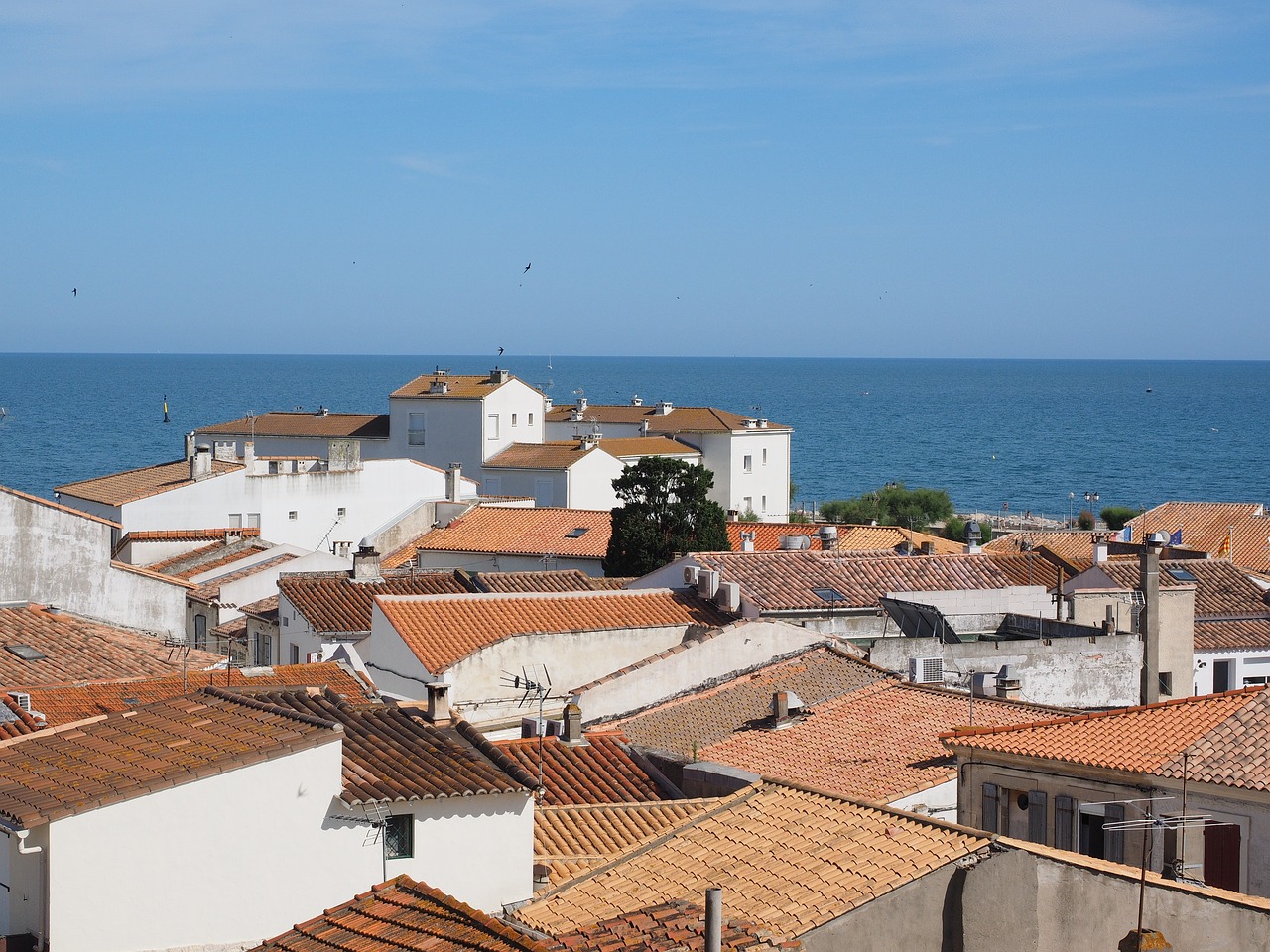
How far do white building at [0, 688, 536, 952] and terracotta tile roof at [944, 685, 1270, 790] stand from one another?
194 inches

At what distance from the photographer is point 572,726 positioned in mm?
18797

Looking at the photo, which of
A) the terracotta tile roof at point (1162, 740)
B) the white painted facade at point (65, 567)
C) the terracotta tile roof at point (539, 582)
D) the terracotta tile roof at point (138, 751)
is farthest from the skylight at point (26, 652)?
the terracotta tile roof at point (1162, 740)

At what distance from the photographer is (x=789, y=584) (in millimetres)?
28375

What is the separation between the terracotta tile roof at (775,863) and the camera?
10.1 m

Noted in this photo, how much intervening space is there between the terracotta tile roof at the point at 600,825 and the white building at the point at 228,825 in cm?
211

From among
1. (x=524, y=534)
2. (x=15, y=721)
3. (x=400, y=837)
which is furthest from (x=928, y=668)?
(x=524, y=534)

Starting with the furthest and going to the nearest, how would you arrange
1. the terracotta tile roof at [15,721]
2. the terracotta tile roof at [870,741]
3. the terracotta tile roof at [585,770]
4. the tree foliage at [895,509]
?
the tree foliage at [895,509]
the terracotta tile roof at [585,770]
the terracotta tile roof at [870,741]
the terracotta tile roof at [15,721]

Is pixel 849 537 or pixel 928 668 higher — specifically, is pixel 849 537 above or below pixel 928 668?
below

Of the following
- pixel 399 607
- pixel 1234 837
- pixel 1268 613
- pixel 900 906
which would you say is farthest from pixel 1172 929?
pixel 1268 613

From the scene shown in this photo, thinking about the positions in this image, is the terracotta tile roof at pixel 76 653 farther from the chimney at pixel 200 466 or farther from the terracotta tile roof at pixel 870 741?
the chimney at pixel 200 466

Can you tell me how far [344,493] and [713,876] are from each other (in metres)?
44.1

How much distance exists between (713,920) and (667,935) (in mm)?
1173

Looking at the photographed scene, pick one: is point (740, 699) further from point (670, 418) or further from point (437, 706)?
point (670, 418)

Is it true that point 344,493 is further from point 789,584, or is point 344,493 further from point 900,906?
point 900,906
